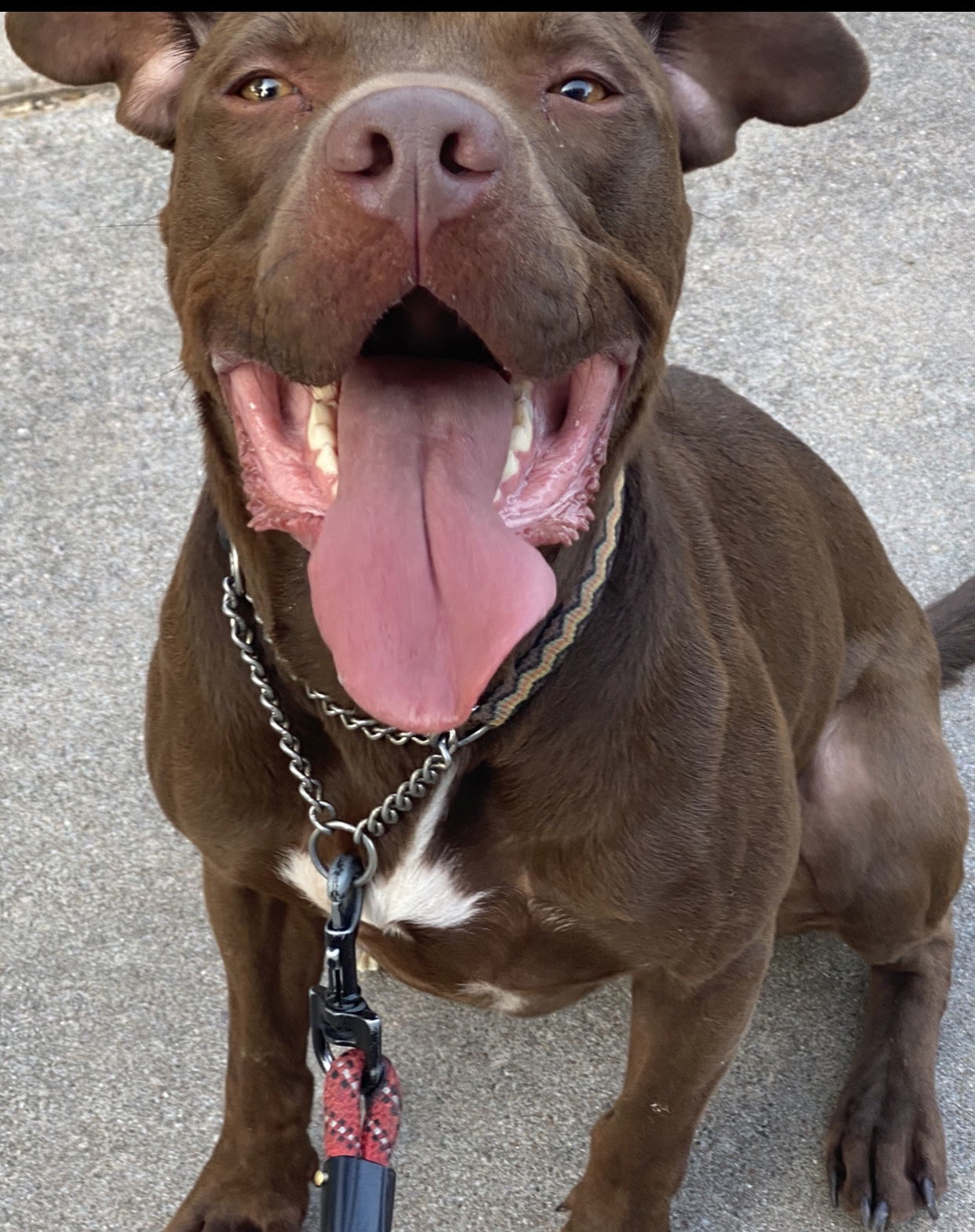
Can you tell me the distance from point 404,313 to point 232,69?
14.4 inches

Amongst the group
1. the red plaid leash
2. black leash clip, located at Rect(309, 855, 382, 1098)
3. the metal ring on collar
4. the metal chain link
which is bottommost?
the red plaid leash

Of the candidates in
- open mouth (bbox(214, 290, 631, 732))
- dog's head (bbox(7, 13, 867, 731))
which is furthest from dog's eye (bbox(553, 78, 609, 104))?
open mouth (bbox(214, 290, 631, 732))

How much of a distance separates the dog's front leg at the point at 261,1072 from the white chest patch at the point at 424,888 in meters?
0.29

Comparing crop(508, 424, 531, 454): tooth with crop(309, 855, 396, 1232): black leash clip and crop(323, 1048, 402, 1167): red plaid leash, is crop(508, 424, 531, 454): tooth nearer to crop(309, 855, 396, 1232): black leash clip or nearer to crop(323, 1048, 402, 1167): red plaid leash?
crop(309, 855, 396, 1232): black leash clip

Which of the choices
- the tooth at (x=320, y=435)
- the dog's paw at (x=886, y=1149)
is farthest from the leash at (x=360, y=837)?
the dog's paw at (x=886, y=1149)

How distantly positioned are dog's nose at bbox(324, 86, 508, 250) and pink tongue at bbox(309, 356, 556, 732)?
0.30 m

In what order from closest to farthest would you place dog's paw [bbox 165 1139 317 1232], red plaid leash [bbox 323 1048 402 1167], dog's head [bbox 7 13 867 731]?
dog's head [bbox 7 13 867 731] → red plaid leash [bbox 323 1048 402 1167] → dog's paw [bbox 165 1139 317 1232]

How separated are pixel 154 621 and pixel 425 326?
2027mm

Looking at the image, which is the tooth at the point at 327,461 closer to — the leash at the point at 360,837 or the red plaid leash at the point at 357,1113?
the leash at the point at 360,837

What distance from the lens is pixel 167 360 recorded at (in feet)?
14.3

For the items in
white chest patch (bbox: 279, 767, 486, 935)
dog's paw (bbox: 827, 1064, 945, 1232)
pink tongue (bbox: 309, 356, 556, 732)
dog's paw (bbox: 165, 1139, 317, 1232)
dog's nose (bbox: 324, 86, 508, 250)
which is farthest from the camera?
dog's paw (bbox: 827, 1064, 945, 1232)

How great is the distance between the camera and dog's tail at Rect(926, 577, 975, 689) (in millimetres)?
3422

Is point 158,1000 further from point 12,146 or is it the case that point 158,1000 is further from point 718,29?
point 12,146

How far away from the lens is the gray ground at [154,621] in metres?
2.91
